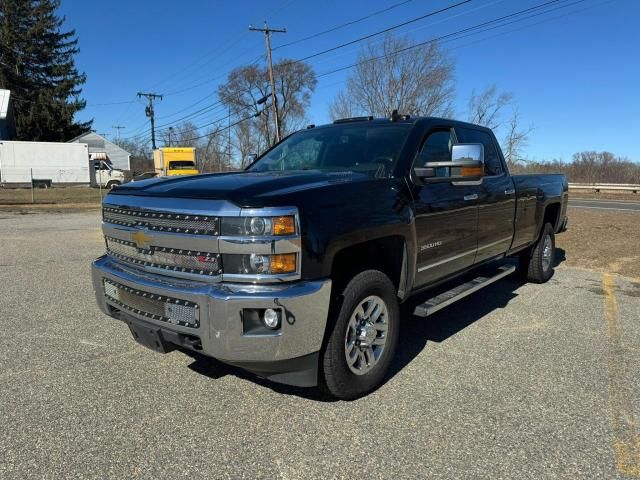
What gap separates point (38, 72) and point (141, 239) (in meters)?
61.5

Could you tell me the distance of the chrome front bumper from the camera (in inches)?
104

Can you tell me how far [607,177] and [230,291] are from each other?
59525 millimetres

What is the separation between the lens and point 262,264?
8.81 feet

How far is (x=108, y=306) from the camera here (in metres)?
3.53

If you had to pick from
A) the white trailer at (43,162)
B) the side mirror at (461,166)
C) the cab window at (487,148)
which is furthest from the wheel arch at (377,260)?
the white trailer at (43,162)

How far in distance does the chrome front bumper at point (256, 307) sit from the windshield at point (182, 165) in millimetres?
32531

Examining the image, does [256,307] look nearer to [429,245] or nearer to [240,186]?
[240,186]

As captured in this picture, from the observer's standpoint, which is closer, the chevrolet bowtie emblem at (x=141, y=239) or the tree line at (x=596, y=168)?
the chevrolet bowtie emblem at (x=141, y=239)

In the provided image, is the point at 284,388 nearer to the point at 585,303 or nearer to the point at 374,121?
the point at 374,121

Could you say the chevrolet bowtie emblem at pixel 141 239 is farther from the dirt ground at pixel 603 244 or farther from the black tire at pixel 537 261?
→ the dirt ground at pixel 603 244

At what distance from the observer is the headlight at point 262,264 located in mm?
2682

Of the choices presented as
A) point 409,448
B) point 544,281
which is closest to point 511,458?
point 409,448

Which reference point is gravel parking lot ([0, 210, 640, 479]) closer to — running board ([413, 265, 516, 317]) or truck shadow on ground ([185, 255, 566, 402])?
truck shadow on ground ([185, 255, 566, 402])

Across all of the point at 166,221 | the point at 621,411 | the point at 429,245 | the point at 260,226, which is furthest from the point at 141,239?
the point at 621,411
